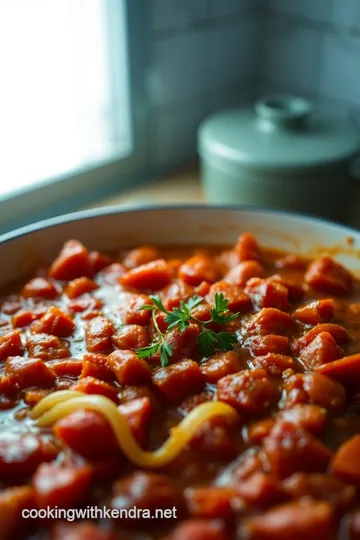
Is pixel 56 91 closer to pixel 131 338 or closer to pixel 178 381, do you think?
pixel 131 338

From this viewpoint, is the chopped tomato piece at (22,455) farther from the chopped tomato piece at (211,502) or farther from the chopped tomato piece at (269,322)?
the chopped tomato piece at (269,322)

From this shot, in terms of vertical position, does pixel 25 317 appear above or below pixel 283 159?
below

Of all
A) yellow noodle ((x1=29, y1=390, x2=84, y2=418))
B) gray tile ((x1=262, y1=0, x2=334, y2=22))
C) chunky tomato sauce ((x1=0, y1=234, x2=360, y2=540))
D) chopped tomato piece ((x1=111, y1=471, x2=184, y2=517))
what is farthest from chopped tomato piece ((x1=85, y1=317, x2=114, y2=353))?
gray tile ((x1=262, y1=0, x2=334, y2=22))

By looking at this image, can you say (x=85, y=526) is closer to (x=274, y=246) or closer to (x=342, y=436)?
(x=342, y=436)

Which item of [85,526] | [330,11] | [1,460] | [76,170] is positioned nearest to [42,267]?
[76,170]

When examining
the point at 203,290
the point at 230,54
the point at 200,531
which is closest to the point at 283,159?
the point at 203,290

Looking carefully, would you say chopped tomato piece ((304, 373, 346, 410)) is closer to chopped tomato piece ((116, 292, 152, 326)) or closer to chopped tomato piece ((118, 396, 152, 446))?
chopped tomato piece ((118, 396, 152, 446))
